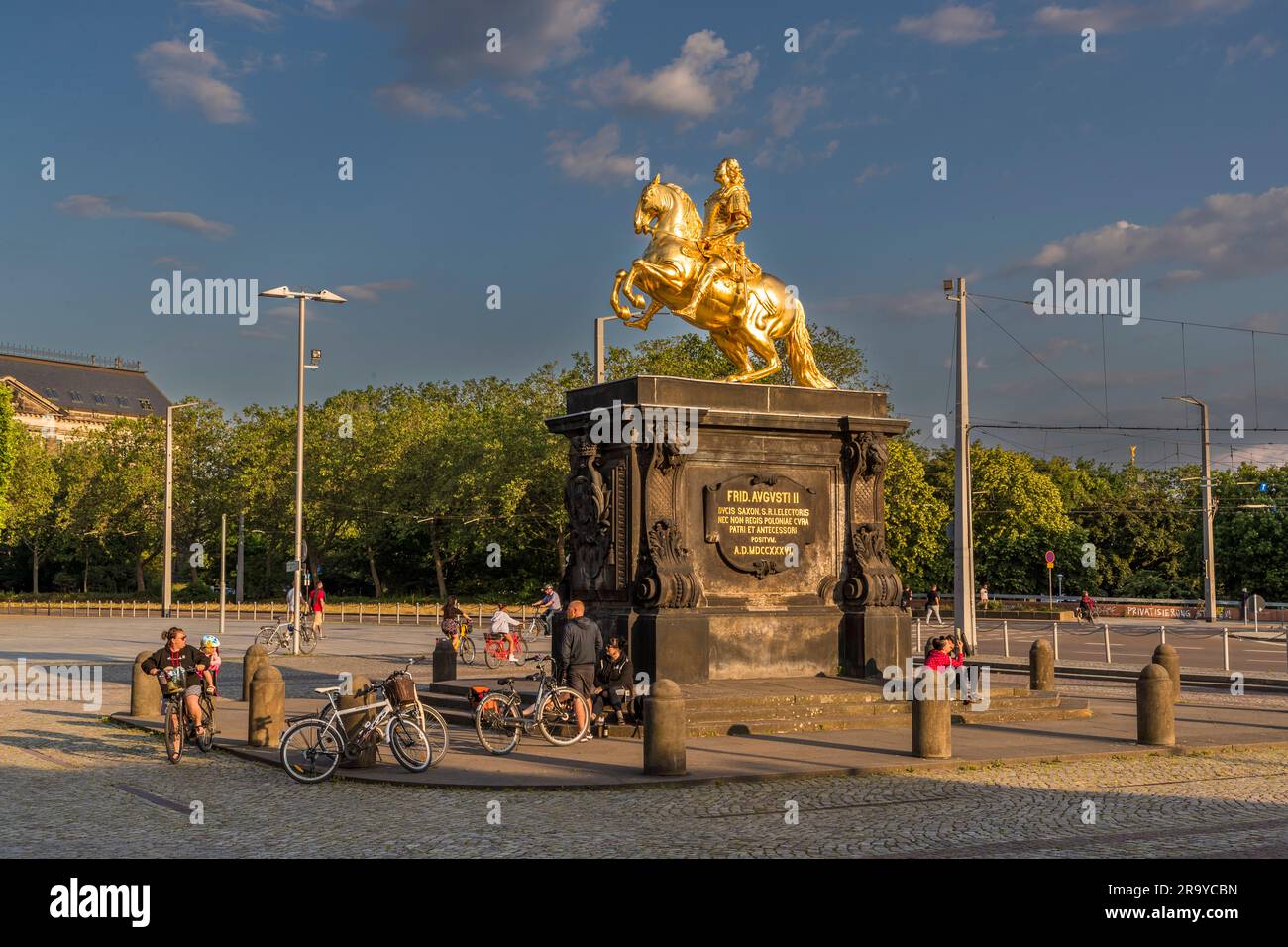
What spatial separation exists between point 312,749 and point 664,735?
3662 mm

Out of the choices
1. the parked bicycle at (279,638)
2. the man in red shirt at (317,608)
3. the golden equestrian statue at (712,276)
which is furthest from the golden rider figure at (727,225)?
the man in red shirt at (317,608)

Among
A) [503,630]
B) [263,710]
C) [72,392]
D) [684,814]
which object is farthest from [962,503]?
[72,392]

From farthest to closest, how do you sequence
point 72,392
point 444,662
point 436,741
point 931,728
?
1. point 72,392
2. point 444,662
3. point 436,741
4. point 931,728

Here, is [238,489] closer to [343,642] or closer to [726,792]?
[343,642]

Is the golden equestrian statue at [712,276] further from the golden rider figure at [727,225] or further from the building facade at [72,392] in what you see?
the building facade at [72,392]

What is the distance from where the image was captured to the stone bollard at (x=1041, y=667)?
70.0 ft

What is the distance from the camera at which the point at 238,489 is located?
76625mm

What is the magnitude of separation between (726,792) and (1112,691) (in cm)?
1473

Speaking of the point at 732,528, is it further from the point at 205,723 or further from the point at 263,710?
the point at 205,723

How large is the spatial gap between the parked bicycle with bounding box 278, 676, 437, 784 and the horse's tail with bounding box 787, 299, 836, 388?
9.48m

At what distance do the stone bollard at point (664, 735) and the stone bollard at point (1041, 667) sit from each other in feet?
30.1

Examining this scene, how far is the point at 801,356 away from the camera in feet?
71.3

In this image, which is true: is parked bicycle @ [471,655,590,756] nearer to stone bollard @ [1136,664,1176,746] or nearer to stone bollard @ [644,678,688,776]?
stone bollard @ [644,678,688,776]

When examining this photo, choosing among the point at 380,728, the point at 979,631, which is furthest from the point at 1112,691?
the point at 979,631
